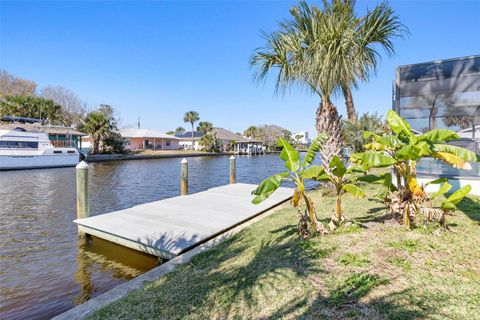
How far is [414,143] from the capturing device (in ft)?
13.9

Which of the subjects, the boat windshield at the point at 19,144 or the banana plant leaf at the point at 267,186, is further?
the boat windshield at the point at 19,144

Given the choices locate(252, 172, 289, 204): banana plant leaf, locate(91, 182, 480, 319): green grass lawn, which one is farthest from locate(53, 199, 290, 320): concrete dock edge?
locate(252, 172, 289, 204): banana plant leaf

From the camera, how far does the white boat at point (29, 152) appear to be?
2312cm

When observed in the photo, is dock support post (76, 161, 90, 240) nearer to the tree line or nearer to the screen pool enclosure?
the screen pool enclosure

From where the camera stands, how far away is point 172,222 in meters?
6.90

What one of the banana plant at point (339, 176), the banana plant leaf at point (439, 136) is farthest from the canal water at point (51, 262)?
the banana plant leaf at point (439, 136)

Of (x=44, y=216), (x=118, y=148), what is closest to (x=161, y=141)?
(x=118, y=148)

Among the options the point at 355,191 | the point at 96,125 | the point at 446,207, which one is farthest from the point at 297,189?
the point at 96,125

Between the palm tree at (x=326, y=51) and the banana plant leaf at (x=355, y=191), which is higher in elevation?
the palm tree at (x=326, y=51)

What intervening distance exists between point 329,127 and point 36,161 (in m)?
27.7

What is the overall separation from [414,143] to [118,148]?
39.4 metres

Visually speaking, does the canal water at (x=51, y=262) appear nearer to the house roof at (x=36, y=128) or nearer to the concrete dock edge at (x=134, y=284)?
the concrete dock edge at (x=134, y=284)

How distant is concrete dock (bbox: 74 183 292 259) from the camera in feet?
18.7

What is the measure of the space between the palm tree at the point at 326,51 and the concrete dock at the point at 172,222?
357cm
